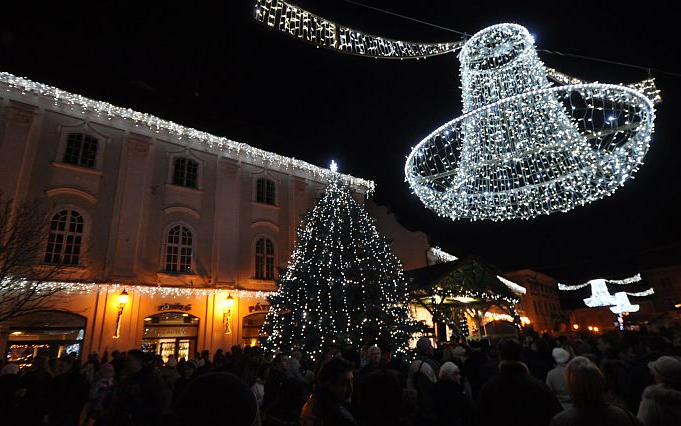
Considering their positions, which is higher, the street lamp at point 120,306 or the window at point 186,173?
the window at point 186,173

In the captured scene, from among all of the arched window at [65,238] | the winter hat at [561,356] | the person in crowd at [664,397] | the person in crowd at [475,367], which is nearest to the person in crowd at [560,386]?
the winter hat at [561,356]

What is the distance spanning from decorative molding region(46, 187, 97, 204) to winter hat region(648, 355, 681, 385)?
59.1ft

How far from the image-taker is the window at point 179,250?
17.0m

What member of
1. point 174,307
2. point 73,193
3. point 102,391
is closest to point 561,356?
point 102,391

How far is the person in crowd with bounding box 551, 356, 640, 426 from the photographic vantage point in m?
2.43

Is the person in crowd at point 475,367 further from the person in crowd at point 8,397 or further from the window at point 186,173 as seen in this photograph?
the window at point 186,173

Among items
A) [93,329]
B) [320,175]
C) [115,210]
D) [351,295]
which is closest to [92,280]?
[93,329]

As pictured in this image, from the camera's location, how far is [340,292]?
13.4 meters

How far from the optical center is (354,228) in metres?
14.9

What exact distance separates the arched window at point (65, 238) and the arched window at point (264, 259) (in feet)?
25.7

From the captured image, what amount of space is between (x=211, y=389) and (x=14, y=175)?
17030mm

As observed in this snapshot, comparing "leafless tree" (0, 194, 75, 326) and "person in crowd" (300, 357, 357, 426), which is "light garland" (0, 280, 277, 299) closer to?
"leafless tree" (0, 194, 75, 326)

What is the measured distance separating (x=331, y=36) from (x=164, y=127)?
13294mm

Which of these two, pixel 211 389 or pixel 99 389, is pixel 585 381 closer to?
pixel 211 389
